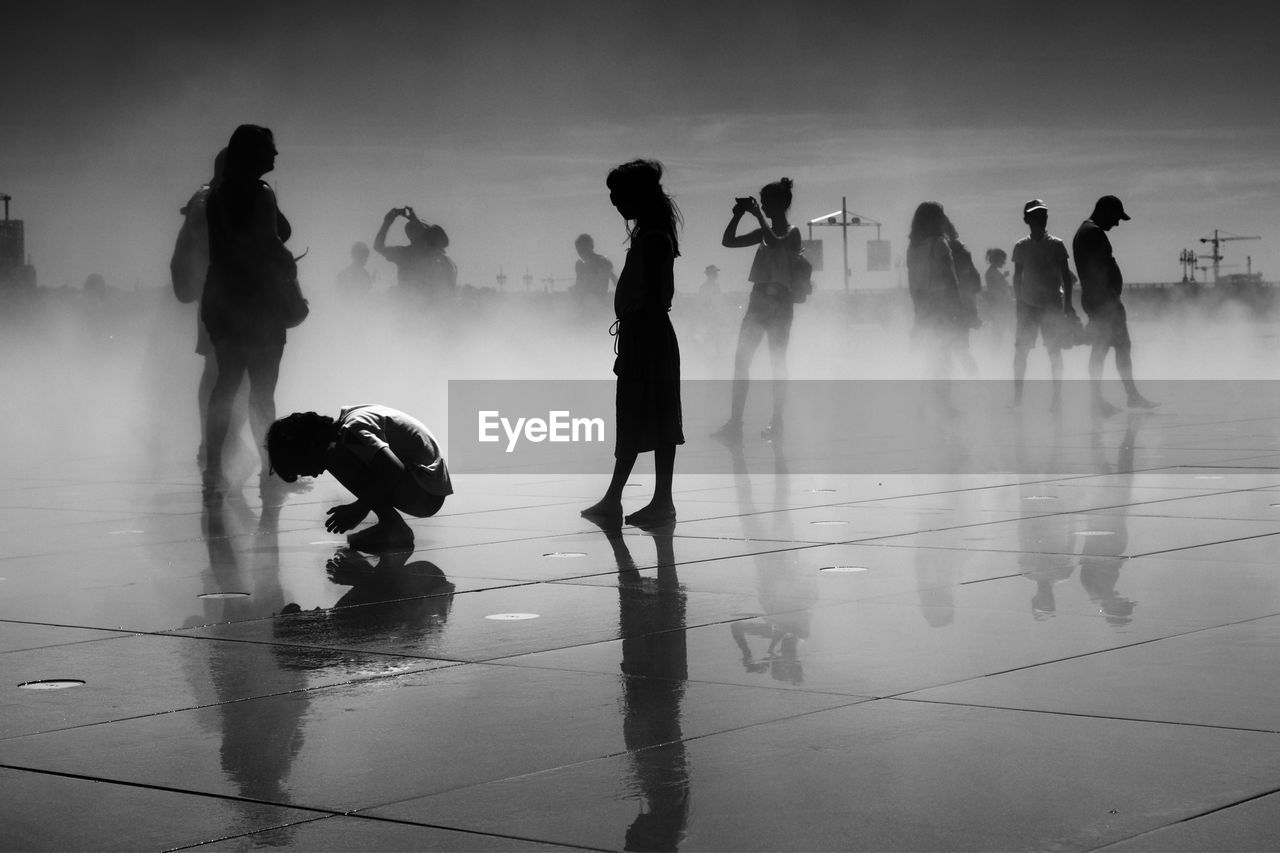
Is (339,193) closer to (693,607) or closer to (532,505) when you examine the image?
(532,505)

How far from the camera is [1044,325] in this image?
17.9 m

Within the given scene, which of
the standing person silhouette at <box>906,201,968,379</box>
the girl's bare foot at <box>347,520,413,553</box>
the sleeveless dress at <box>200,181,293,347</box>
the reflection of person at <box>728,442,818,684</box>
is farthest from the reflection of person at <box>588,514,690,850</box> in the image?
the standing person silhouette at <box>906,201,968,379</box>

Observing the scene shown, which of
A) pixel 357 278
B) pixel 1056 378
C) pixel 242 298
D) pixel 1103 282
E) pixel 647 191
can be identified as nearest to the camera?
pixel 647 191

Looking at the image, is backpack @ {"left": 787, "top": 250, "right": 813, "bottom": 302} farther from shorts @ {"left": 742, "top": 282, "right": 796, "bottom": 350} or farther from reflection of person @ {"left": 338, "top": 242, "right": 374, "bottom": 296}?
reflection of person @ {"left": 338, "top": 242, "right": 374, "bottom": 296}

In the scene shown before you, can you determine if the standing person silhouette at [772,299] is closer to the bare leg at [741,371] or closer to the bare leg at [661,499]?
the bare leg at [741,371]

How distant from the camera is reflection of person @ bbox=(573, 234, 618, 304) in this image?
22000 millimetres

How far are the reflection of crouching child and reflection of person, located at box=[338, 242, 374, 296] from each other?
55.5ft

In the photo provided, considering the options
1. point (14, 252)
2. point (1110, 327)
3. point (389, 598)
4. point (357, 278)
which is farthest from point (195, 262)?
point (14, 252)

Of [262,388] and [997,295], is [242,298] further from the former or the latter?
[997,295]

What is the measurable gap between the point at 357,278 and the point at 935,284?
32.0 ft

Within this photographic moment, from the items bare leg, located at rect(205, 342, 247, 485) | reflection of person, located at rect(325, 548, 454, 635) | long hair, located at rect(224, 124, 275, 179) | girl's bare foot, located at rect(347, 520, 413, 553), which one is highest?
long hair, located at rect(224, 124, 275, 179)

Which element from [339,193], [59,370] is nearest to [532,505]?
[59,370]

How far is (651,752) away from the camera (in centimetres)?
359

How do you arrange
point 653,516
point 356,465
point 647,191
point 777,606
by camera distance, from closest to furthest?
point 777,606 < point 356,465 < point 653,516 < point 647,191
